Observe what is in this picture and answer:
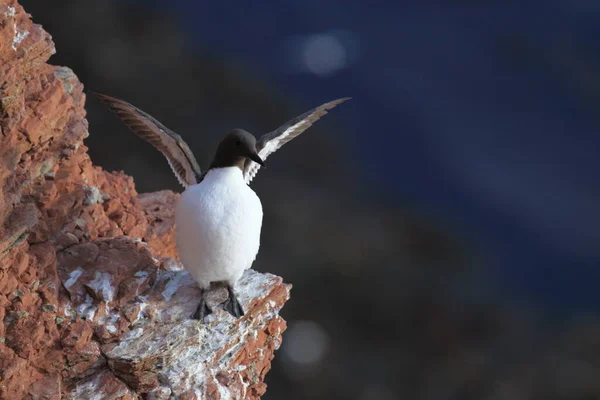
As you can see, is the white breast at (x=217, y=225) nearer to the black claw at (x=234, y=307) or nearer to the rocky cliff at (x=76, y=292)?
the black claw at (x=234, y=307)

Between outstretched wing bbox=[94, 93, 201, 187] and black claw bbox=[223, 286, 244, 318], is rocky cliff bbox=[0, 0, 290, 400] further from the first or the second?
outstretched wing bbox=[94, 93, 201, 187]

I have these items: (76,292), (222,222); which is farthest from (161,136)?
(76,292)

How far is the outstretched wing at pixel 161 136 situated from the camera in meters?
7.64

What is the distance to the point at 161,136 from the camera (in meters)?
7.77

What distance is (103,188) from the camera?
8.27 m

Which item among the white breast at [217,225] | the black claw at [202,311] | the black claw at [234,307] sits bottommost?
the black claw at [234,307]

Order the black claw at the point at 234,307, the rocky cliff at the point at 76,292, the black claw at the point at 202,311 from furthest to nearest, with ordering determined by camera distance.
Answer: the black claw at the point at 234,307 → the black claw at the point at 202,311 → the rocky cliff at the point at 76,292

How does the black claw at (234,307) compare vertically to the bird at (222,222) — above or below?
below

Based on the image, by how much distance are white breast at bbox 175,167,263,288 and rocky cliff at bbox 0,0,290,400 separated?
320mm

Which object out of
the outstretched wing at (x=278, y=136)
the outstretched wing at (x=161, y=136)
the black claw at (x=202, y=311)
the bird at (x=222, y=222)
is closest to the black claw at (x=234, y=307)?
the bird at (x=222, y=222)

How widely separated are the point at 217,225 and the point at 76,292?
4.28 feet

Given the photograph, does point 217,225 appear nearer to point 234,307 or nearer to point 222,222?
point 222,222

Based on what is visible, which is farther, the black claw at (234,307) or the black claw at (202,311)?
the black claw at (234,307)

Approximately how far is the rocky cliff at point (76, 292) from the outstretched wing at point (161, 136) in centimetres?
42
